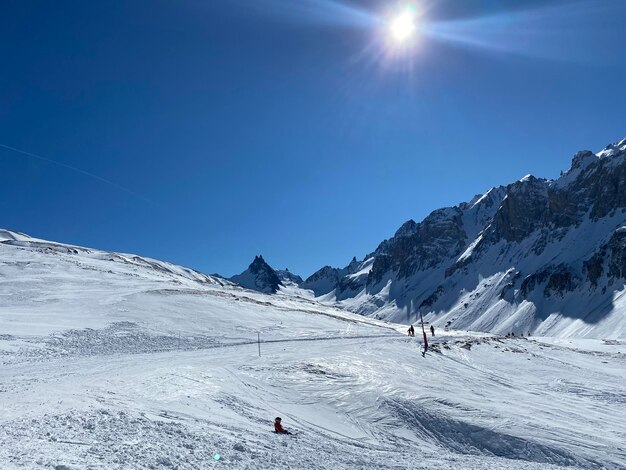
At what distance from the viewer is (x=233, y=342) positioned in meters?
37.5

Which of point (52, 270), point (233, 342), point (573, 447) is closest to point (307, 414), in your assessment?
point (573, 447)

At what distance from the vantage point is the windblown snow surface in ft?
39.2

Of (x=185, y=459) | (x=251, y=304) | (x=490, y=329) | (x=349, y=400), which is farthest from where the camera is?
(x=490, y=329)

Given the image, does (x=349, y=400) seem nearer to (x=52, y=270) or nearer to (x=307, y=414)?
(x=307, y=414)

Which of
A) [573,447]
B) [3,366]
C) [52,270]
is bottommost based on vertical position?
[573,447]

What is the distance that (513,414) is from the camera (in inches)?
786

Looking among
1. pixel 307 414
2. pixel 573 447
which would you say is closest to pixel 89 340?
pixel 307 414

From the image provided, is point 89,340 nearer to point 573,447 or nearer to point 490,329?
point 573,447

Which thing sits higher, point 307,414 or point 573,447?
point 307,414

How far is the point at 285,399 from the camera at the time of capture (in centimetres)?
2064

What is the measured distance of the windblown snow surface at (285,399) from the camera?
12.0m

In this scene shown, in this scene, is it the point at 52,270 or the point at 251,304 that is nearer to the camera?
the point at 251,304

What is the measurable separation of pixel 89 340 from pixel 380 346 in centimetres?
2243

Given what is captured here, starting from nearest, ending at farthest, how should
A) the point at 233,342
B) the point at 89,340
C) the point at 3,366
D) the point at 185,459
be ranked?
the point at 185,459
the point at 3,366
the point at 89,340
the point at 233,342
